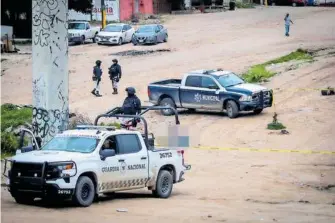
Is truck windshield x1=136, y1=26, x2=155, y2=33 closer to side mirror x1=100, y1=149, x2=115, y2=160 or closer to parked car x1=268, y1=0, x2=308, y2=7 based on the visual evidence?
parked car x1=268, y1=0, x2=308, y2=7

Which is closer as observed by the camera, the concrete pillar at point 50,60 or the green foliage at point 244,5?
the concrete pillar at point 50,60

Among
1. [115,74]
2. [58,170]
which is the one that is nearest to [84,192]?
[58,170]

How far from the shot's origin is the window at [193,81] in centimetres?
3481

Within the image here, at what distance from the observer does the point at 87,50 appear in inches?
2221

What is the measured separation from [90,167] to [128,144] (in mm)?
1609

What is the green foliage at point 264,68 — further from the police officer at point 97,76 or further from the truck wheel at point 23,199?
the truck wheel at point 23,199

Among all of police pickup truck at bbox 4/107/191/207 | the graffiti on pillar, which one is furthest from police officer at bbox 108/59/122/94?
police pickup truck at bbox 4/107/191/207

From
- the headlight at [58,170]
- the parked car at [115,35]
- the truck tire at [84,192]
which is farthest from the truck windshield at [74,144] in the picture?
the parked car at [115,35]

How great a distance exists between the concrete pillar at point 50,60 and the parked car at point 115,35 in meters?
34.9

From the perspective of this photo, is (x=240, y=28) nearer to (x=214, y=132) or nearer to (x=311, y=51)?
(x=311, y=51)

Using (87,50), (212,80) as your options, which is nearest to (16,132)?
(212,80)

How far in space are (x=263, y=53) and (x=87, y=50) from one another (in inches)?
483

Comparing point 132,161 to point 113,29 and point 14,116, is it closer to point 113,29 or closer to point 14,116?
point 14,116

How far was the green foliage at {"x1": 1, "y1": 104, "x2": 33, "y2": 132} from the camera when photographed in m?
26.5
